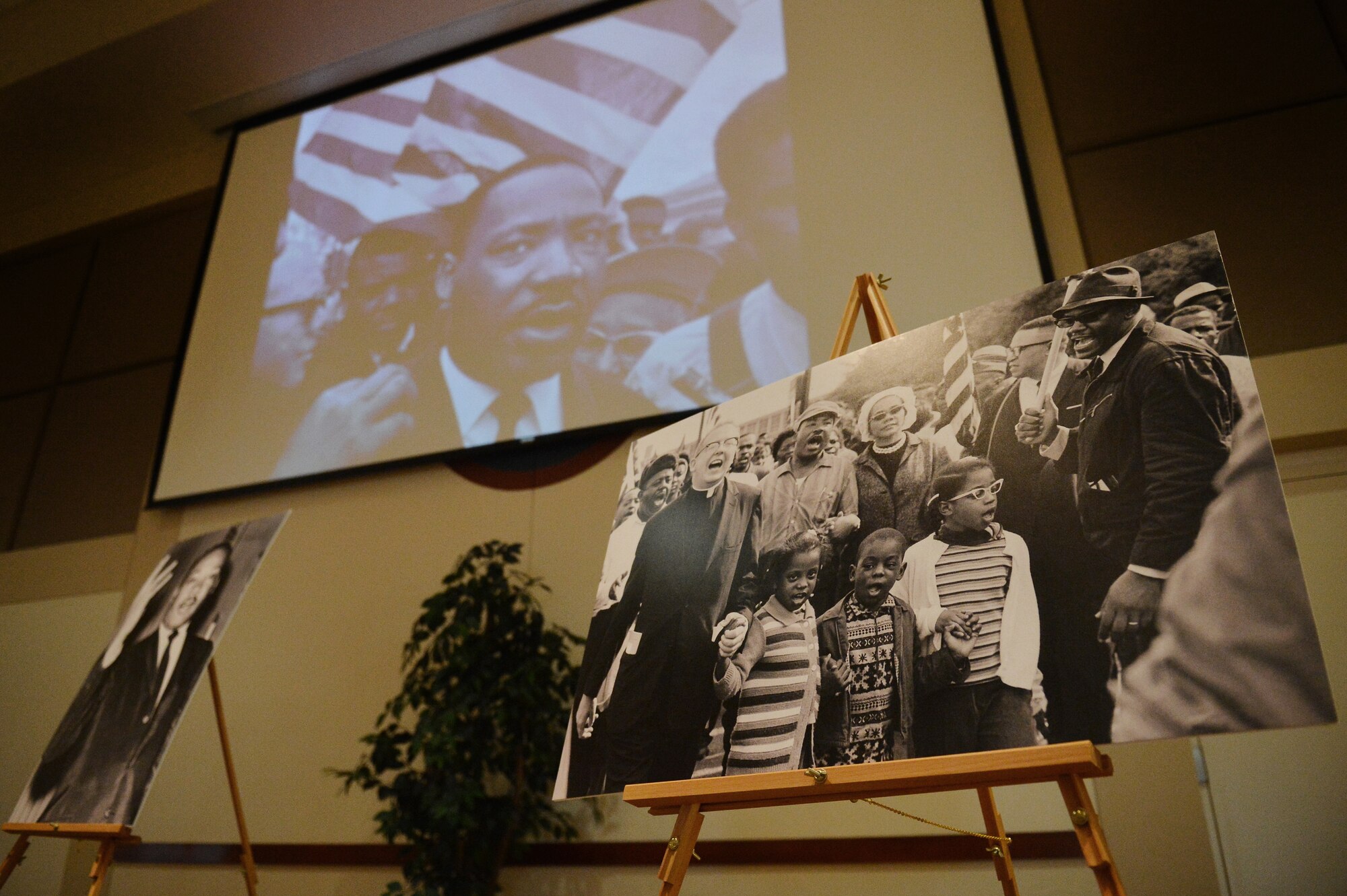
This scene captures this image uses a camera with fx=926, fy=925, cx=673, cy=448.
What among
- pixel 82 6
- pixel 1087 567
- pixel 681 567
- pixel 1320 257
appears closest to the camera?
pixel 1087 567

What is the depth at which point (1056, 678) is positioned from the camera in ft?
3.80

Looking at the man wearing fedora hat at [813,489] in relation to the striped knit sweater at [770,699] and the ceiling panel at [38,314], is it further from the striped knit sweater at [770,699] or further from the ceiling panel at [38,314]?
the ceiling panel at [38,314]

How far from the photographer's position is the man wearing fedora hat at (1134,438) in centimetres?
115

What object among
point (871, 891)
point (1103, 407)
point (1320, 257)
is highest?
point (1320, 257)

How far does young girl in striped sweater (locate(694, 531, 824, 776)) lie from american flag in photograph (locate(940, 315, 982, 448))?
0.28 m

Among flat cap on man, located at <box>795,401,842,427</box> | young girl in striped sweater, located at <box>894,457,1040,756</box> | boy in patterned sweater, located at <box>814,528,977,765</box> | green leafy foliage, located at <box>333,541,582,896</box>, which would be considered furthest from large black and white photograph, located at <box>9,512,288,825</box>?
young girl in striped sweater, located at <box>894,457,1040,756</box>

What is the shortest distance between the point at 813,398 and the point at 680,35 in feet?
7.90

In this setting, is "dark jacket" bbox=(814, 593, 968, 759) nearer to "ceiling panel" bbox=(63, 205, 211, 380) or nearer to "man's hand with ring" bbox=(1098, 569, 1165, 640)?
"man's hand with ring" bbox=(1098, 569, 1165, 640)

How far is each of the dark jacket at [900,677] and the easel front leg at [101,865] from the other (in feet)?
5.33

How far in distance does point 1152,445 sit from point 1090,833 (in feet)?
1.63

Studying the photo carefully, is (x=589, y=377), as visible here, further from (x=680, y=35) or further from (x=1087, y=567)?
(x=1087, y=567)

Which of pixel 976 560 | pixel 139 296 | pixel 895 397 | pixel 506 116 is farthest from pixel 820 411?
pixel 139 296

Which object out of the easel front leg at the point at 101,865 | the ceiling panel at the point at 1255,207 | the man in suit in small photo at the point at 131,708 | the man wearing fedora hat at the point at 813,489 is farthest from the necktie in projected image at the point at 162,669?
the ceiling panel at the point at 1255,207

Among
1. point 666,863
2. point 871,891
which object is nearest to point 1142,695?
point 666,863
